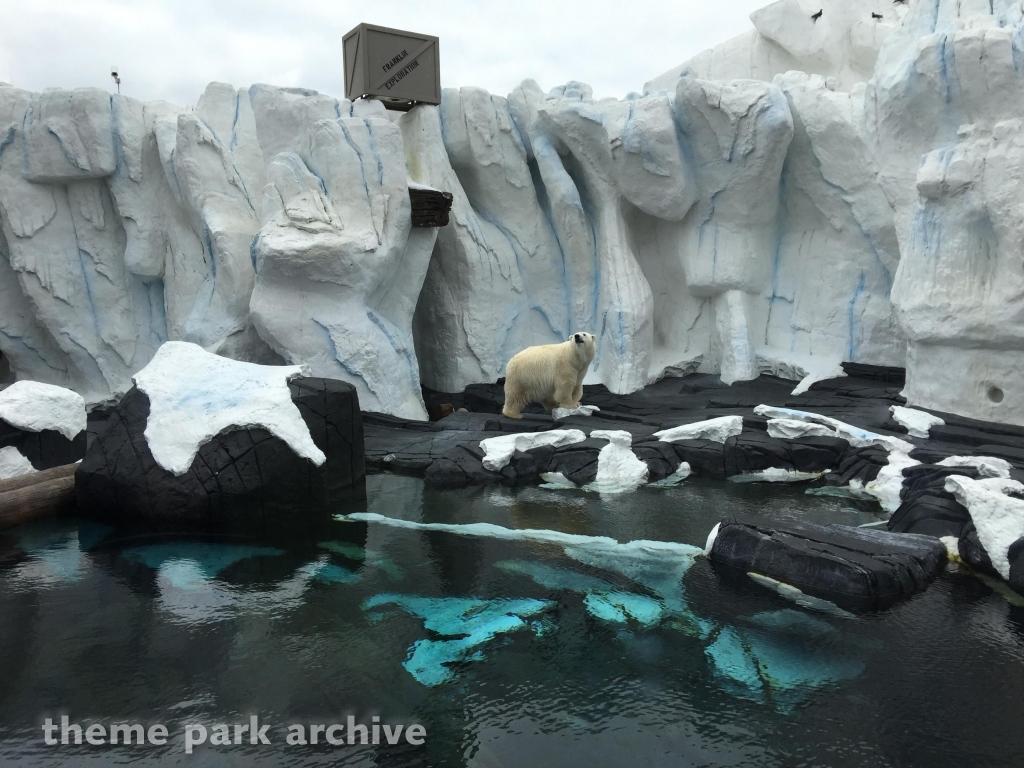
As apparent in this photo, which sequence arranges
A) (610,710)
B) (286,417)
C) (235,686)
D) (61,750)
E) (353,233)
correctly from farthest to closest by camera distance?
(353,233) → (286,417) → (235,686) → (610,710) → (61,750)

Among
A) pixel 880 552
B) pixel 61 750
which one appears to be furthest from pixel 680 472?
pixel 61 750

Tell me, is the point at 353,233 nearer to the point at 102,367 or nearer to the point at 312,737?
the point at 102,367

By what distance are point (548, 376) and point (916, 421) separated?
3438 millimetres

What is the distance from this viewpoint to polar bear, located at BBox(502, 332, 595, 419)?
793cm

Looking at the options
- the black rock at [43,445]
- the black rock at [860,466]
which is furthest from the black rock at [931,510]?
the black rock at [43,445]

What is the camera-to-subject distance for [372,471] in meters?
6.66

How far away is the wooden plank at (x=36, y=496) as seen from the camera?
16.2 ft

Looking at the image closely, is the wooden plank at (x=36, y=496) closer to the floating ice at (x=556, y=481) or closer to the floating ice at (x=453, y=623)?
the floating ice at (x=453, y=623)

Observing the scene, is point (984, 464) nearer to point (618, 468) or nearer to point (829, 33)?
point (618, 468)

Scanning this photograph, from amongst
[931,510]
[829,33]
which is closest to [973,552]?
[931,510]

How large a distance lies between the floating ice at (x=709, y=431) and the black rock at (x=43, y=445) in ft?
15.2

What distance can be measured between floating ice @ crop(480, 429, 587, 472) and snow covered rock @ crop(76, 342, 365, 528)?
1.41 meters

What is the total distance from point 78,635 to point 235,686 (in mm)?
949

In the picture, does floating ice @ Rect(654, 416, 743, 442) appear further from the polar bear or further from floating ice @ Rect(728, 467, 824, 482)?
the polar bear
